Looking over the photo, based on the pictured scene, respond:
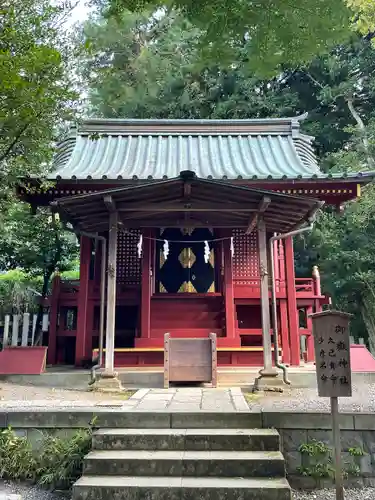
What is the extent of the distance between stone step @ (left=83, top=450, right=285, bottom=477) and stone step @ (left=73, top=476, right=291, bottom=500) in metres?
0.15

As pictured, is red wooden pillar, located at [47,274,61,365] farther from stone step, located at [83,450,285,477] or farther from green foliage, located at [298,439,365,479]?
green foliage, located at [298,439,365,479]

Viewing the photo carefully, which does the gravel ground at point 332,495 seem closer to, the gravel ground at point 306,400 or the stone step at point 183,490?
the stone step at point 183,490

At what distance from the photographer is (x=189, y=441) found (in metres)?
4.03

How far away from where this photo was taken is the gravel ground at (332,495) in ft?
12.8

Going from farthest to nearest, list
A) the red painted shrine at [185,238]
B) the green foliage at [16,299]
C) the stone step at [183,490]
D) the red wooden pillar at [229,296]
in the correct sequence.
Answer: the green foliage at [16,299], the red wooden pillar at [229,296], the red painted shrine at [185,238], the stone step at [183,490]

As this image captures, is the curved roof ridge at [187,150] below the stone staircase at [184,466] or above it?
above

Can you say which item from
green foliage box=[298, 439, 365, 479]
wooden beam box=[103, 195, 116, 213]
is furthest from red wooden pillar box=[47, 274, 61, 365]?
green foliage box=[298, 439, 365, 479]

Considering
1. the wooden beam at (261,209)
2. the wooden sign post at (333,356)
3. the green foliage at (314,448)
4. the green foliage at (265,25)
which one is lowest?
the green foliage at (314,448)

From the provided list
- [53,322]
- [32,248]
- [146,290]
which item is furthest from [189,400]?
[32,248]

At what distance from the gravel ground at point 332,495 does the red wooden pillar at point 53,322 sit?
625 centimetres

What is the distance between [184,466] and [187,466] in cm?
3

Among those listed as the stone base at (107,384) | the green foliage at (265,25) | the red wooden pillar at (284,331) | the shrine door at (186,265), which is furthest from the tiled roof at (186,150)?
the green foliage at (265,25)

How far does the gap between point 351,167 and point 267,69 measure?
10640 millimetres

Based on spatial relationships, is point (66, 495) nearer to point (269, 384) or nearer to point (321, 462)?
point (321, 462)
